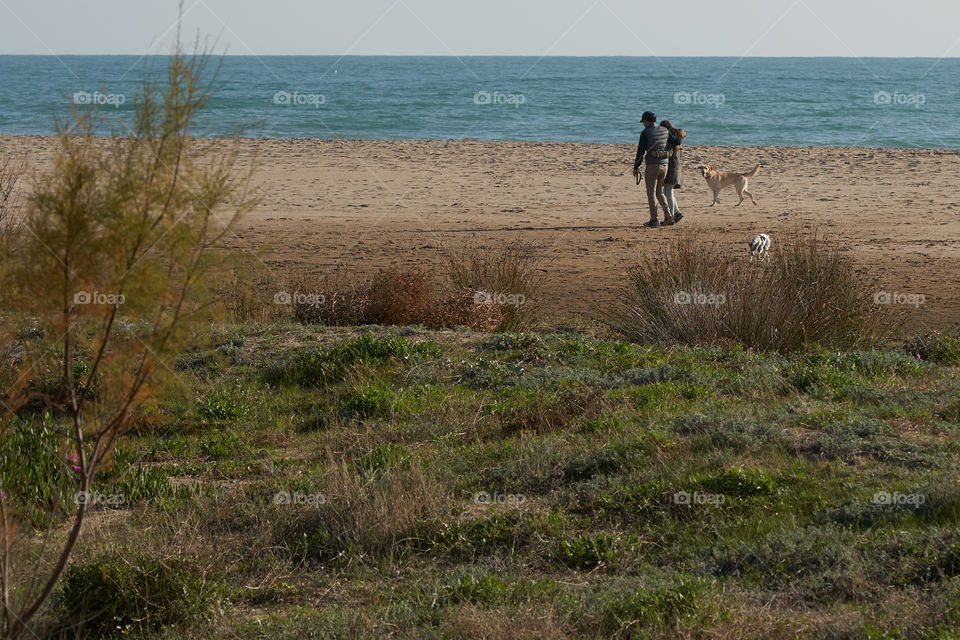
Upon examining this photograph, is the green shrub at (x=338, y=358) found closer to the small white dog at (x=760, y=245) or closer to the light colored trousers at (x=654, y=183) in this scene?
the small white dog at (x=760, y=245)

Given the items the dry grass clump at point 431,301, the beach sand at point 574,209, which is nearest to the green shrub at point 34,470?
the dry grass clump at point 431,301

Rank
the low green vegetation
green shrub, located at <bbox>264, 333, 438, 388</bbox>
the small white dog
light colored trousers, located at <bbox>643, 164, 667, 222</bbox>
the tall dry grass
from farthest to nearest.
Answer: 1. light colored trousers, located at <bbox>643, 164, 667, 222</bbox>
2. the small white dog
3. the tall dry grass
4. green shrub, located at <bbox>264, 333, 438, 388</bbox>
5. the low green vegetation

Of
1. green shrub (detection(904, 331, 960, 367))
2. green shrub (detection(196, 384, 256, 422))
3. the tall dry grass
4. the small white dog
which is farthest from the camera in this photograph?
the small white dog

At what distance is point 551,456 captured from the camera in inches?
223

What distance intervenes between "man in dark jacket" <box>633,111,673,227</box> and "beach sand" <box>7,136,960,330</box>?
0.50 meters

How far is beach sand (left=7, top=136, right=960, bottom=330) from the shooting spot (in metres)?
12.4

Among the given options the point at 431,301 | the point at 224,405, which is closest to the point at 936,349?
the point at 431,301

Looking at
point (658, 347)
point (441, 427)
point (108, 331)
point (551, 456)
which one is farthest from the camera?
point (658, 347)

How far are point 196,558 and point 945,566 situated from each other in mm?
3297

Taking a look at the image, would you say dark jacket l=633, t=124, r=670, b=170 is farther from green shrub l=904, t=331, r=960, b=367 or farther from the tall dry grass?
green shrub l=904, t=331, r=960, b=367

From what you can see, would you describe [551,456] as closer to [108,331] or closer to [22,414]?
[108,331]

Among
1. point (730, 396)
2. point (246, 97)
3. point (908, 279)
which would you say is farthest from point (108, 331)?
point (246, 97)

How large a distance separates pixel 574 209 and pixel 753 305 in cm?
889

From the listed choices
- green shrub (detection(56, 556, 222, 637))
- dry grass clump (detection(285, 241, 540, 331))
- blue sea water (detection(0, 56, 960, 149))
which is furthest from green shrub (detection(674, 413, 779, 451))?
blue sea water (detection(0, 56, 960, 149))
